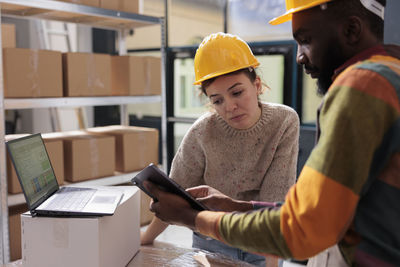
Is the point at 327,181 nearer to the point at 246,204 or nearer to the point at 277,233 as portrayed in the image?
the point at 277,233

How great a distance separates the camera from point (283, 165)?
4.69 feet

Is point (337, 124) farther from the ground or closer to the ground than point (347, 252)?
farther from the ground

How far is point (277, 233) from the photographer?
0.68 meters

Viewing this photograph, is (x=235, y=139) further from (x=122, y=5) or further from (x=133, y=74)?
(x=122, y=5)

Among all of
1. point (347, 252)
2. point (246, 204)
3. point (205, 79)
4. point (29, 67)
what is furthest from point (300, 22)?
point (29, 67)

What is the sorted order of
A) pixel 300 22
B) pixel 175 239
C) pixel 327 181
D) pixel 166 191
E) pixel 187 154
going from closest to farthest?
pixel 327 181, pixel 300 22, pixel 166 191, pixel 187 154, pixel 175 239

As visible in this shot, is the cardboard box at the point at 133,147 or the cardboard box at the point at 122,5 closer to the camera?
the cardboard box at the point at 122,5

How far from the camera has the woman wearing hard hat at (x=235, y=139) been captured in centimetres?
142

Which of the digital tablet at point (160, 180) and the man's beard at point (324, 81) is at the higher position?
the man's beard at point (324, 81)

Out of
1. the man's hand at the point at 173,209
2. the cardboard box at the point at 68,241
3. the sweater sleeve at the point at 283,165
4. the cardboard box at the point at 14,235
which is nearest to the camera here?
the man's hand at the point at 173,209

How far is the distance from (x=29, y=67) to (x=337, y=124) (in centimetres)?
212

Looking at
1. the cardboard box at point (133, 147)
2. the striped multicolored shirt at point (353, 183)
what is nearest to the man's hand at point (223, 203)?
the striped multicolored shirt at point (353, 183)

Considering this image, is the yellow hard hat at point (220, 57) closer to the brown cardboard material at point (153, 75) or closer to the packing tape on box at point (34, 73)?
the packing tape on box at point (34, 73)

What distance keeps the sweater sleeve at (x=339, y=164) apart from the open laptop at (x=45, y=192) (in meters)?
0.63
